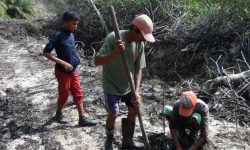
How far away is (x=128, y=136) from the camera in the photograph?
15.6 ft

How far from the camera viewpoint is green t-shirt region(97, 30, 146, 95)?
4.12m

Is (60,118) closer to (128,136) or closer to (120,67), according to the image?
(128,136)

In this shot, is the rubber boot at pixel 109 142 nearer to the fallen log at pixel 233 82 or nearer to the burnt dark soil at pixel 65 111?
the burnt dark soil at pixel 65 111

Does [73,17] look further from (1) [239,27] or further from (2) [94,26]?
(2) [94,26]

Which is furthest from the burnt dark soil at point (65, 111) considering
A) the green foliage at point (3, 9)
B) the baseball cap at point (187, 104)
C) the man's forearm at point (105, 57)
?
the green foliage at point (3, 9)

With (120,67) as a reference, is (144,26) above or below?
above

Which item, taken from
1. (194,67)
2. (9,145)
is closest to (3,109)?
(9,145)

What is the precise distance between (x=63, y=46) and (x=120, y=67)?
1.20 metres

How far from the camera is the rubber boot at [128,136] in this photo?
4.70m

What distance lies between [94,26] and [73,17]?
5303mm

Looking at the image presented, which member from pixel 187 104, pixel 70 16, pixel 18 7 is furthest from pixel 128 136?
pixel 18 7

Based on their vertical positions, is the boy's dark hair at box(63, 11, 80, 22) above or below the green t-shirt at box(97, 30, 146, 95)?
above

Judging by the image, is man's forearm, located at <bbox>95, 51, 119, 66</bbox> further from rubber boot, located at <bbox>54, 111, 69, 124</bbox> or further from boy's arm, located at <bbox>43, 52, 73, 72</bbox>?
rubber boot, located at <bbox>54, 111, 69, 124</bbox>

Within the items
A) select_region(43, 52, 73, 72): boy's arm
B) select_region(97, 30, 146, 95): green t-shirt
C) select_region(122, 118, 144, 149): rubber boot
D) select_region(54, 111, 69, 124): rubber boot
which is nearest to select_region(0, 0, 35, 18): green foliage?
select_region(54, 111, 69, 124): rubber boot
